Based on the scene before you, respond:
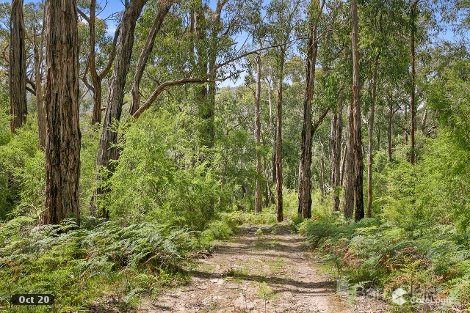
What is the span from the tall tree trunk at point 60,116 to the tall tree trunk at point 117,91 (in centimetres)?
334

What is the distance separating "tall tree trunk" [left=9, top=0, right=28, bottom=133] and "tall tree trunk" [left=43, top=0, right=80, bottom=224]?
378 inches

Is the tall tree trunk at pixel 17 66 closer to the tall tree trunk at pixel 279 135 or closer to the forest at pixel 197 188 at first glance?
the forest at pixel 197 188

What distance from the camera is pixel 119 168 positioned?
8.98 meters

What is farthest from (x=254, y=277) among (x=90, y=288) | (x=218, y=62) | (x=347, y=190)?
(x=347, y=190)

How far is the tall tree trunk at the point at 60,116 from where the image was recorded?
21.9 ft

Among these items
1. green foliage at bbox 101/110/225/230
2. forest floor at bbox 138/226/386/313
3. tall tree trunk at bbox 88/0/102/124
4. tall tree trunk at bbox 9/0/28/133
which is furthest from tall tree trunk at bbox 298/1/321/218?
tall tree trunk at bbox 9/0/28/133

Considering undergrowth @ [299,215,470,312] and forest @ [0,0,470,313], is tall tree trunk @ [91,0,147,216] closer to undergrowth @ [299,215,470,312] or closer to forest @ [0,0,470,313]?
forest @ [0,0,470,313]

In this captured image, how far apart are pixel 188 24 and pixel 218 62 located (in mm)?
3899

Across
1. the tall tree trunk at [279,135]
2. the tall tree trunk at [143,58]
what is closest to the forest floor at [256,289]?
the tall tree trunk at [143,58]

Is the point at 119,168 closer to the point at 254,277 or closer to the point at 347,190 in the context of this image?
the point at 254,277

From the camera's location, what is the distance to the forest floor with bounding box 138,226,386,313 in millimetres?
5070

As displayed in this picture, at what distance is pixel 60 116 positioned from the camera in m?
6.75

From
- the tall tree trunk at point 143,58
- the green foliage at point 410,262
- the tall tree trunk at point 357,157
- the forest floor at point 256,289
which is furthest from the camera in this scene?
the tall tree trunk at point 357,157
